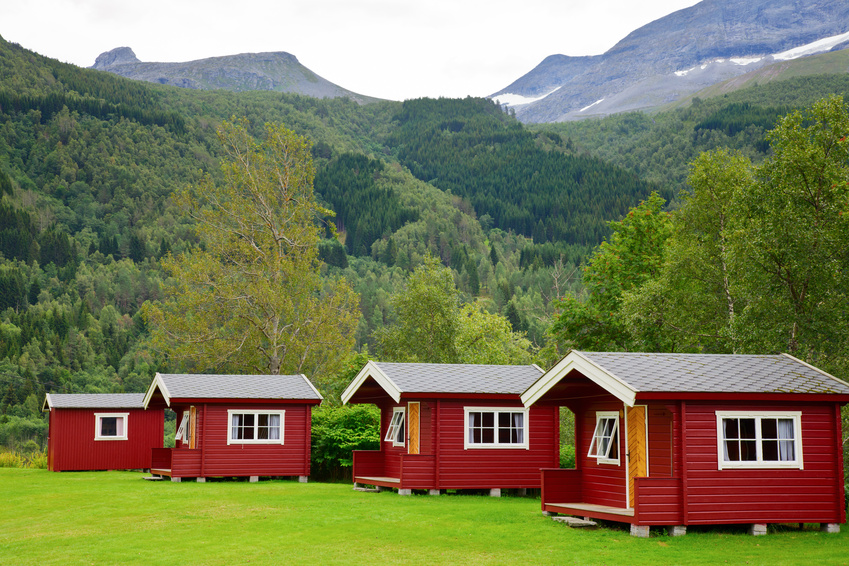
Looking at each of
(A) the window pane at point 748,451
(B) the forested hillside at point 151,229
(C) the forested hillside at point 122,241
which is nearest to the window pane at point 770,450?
(A) the window pane at point 748,451

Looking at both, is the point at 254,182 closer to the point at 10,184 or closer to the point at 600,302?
the point at 600,302

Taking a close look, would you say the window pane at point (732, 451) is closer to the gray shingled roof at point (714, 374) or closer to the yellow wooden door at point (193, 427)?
the gray shingled roof at point (714, 374)

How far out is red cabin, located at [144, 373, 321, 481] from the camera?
2919 cm

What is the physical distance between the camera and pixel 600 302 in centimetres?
3812

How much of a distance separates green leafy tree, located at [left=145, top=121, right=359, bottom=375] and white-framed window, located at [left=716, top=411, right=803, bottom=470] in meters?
30.5

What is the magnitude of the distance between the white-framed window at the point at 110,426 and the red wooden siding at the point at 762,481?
2852cm

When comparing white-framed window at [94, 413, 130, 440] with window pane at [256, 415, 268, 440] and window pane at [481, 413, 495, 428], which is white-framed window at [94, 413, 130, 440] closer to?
window pane at [256, 415, 268, 440]

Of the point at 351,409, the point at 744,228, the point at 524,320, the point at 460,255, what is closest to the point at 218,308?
the point at 351,409

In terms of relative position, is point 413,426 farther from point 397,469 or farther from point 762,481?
point 762,481

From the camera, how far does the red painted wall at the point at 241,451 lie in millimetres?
29188

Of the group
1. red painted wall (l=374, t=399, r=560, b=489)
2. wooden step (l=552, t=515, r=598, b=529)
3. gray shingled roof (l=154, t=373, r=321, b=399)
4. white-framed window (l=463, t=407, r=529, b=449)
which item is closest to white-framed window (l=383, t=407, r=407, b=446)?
red painted wall (l=374, t=399, r=560, b=489)

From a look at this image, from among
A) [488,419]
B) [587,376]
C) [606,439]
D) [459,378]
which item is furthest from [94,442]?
[587,376]

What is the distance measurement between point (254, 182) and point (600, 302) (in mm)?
20438

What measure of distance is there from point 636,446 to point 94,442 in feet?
92.2
